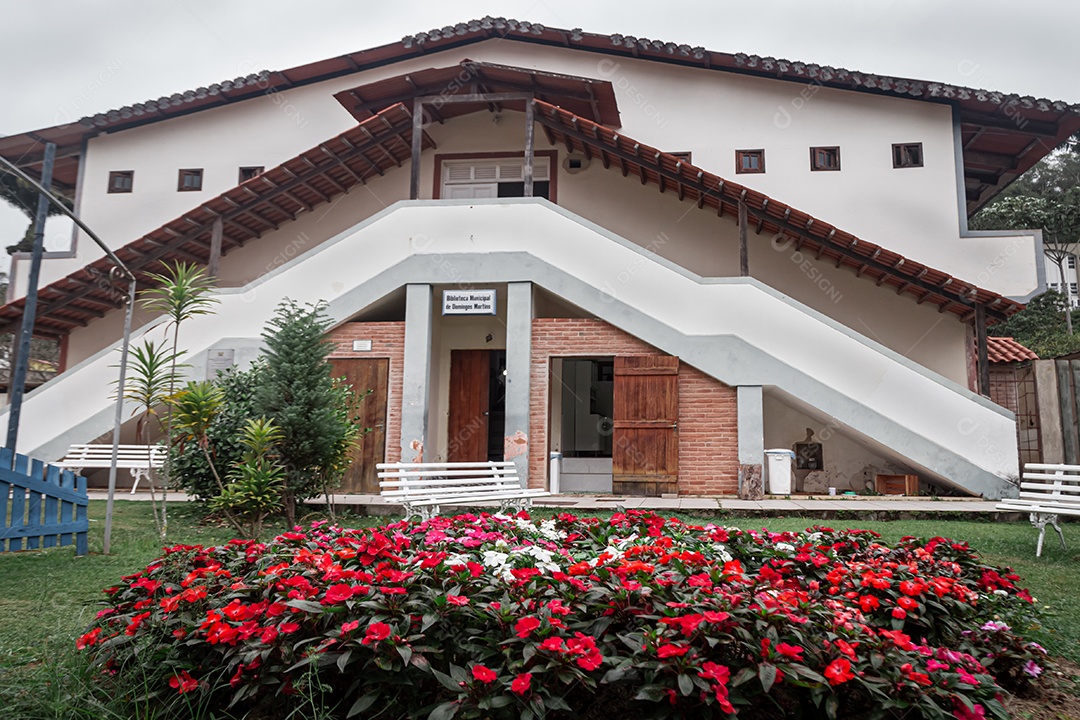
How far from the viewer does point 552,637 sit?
8.54ft

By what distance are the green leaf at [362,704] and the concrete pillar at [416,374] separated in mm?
9294

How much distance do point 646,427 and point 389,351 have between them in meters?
4.35

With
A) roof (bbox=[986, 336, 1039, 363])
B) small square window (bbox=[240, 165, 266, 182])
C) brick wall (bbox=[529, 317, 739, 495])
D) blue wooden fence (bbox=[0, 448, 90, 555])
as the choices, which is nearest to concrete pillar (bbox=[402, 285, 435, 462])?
brick wall (bbox=[529, 317, 739, 495])

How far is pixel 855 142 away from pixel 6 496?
14113 millimetres

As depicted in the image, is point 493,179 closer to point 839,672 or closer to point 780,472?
point 780,472

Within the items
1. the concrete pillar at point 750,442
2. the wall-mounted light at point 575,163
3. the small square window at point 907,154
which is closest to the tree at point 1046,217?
the small square window at point 907,154

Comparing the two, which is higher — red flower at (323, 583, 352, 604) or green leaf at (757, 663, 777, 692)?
red flower at (323, 583, 352, 604)

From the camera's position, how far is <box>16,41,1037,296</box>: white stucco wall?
551 inches

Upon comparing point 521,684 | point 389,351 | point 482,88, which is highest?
point 482,88

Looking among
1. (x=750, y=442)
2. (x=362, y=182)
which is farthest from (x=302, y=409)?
(x=362, y=182)

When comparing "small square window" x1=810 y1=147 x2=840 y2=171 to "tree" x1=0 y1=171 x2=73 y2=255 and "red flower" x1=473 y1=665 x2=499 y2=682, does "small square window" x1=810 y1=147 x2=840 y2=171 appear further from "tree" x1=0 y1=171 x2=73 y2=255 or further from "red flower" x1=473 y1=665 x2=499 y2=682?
"tree" x1=0 y1=171 x2=73 y2=255

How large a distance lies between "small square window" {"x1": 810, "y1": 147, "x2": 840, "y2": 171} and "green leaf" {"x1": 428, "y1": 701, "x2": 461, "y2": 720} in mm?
14000

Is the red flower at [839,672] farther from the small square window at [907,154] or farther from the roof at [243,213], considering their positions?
the small square window at [907,154]

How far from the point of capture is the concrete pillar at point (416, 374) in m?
12.1
